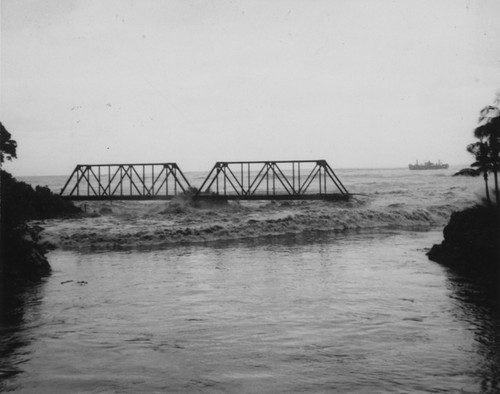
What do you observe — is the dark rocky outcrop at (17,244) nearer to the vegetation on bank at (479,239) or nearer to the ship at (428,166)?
the vegetation on bank at (479,239)

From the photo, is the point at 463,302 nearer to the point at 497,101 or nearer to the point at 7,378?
the point at 7,378

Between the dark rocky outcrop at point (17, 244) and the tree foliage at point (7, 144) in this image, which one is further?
the tree foliage at point (7, 144)

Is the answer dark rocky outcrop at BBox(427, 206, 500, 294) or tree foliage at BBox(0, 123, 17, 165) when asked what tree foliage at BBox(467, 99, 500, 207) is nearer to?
dark rocky outcrop at BBox(427, 206, 500, 294)

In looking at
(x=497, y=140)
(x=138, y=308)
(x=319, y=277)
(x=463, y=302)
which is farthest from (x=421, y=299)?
(x=497, y=140)

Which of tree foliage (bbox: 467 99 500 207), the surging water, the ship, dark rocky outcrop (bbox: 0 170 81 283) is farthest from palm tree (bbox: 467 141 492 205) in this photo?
the ship

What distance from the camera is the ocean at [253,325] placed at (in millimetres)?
5312

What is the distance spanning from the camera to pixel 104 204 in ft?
126

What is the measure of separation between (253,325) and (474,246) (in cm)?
757

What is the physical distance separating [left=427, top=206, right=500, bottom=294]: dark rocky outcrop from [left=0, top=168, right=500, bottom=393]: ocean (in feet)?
1.86

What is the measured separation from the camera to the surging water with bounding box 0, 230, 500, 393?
529 cm

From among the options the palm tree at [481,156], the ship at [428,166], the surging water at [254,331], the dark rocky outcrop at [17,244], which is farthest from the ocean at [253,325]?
the ship at [428,166]

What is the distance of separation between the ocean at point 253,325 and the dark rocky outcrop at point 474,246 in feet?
1.86

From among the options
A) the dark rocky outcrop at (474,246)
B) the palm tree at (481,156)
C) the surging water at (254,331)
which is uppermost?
the palm tree at (481,156)

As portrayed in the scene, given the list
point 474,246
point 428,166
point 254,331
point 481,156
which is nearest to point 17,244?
point 254,331
